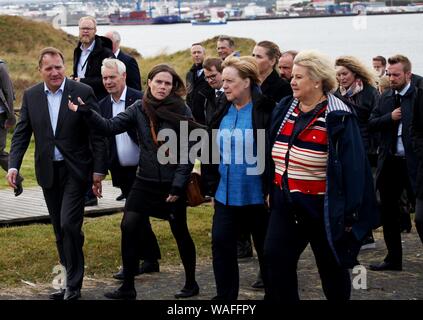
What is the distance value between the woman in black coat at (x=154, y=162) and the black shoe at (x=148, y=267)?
96 centimetres

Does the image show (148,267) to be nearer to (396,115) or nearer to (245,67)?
(245,67)

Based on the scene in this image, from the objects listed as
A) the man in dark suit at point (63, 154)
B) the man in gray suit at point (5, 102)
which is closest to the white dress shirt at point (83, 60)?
the man in gray suit at point (5, 102)

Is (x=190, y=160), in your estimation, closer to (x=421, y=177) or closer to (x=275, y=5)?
(x=421, y=177)

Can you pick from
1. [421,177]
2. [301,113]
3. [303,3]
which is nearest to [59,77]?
[301,113]

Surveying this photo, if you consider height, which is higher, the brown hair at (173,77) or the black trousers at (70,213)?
the brown hair at (173,77)

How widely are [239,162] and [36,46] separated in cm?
4855

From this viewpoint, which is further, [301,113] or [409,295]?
[409,295]

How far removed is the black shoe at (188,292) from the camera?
27.2 ft

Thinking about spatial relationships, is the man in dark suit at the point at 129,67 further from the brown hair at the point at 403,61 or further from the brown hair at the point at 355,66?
the brown hair at the point at 403,61

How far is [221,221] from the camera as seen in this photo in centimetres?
766

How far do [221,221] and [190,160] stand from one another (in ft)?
2.29

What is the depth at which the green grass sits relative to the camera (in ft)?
30.0

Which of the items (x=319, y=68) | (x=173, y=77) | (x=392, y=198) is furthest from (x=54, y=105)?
(x=392, y=198)
